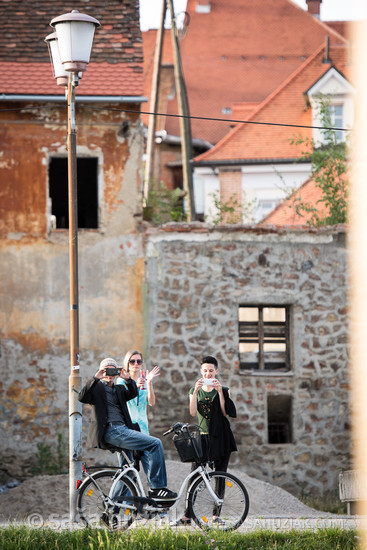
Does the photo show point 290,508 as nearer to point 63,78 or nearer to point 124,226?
point 124,226

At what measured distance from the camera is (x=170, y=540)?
9422mm

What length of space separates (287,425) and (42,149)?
618cm

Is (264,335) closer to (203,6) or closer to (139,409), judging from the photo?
(139,409)

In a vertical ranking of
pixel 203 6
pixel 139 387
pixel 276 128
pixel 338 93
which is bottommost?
pixel 139 387

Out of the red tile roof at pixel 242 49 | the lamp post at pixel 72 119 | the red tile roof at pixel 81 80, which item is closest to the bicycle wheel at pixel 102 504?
the lamp post at pixel 72 119

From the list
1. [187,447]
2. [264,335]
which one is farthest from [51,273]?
[187,447]

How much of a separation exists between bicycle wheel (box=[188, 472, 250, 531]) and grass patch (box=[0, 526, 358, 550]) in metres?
0.30

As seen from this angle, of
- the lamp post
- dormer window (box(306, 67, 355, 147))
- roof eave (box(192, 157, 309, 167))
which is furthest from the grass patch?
dormer window (box(306, 67, 355, 147))

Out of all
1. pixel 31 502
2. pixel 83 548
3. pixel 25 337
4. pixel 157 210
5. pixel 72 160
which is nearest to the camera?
pixel 83 548

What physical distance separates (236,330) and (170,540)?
7.31m

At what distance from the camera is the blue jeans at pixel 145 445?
10000 millimetres

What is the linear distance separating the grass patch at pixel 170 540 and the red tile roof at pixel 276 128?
21.0m

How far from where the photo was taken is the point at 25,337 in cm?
1616

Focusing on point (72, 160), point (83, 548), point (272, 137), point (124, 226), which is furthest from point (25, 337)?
point (272, 137)
